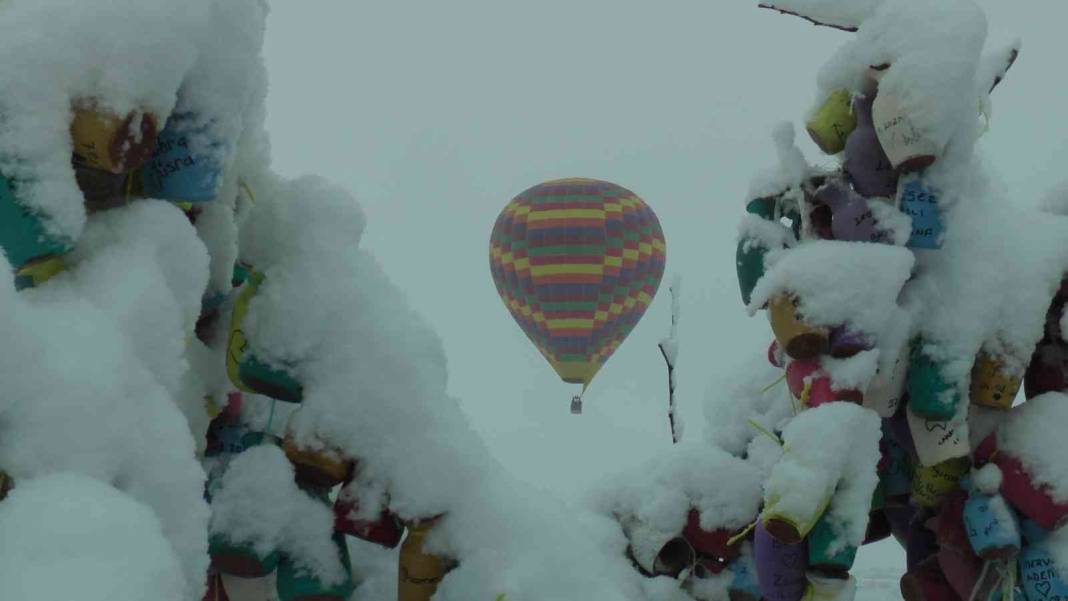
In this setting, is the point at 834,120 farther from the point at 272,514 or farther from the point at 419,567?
the point at 272,514

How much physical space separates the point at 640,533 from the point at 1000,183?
1076mm

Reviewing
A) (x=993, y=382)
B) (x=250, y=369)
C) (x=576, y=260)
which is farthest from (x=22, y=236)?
(x=576, y=260)

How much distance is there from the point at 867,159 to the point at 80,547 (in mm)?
1668

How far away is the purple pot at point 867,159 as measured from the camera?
2.36 meters

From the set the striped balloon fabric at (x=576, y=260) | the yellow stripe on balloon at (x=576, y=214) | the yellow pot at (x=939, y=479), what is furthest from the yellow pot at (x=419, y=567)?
the yellow stripe on balloon at (x=576, y=214)

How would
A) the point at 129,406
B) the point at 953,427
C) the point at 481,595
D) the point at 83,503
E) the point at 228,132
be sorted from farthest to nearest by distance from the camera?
the point at 953,427, the point at 481,595, the point at 228,132, the point at 129,406, the point at 83,503

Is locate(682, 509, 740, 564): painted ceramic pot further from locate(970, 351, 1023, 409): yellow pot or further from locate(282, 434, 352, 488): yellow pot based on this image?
locate(282, 434, 352, 488): yellow pot

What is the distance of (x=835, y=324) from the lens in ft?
7.29

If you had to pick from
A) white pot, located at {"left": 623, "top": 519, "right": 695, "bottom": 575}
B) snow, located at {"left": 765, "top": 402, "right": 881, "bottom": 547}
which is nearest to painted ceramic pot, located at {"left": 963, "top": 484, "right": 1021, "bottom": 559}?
snow, located at {"left": 765, "top": 402, "right": 881, "bottom": 547}

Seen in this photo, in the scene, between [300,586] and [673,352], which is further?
[673,352]

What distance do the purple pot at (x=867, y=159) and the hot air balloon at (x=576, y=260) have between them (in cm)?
567

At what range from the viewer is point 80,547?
1249mm

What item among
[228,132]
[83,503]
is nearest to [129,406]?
[83,503]

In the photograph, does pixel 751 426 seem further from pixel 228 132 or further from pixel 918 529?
pixel 228 132
